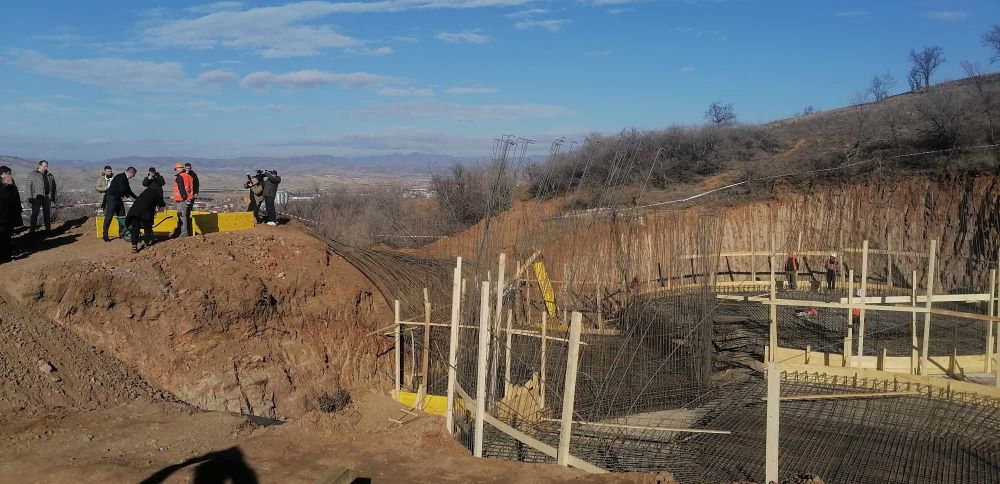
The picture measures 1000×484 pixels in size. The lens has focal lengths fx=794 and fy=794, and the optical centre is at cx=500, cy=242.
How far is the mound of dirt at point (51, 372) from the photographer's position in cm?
890

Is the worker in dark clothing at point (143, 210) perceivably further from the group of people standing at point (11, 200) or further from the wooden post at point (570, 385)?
the wooden post at point (570, 385)

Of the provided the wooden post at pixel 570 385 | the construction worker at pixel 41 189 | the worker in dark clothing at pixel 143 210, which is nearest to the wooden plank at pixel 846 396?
the wooden post at pixel 570 385

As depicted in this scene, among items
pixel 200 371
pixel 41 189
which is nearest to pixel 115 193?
pixel 41 189

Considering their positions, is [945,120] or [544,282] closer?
[544,282]

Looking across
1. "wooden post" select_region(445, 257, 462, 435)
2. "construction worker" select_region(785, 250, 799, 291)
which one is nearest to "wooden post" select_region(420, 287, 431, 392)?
"wooden post" select_region(445, 257, 462, 435)

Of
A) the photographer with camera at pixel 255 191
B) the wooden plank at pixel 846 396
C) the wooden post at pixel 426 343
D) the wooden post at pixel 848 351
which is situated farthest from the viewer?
the photographer with camera at pixel 255 191

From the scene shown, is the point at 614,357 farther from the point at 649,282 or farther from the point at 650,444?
the point at 649,282

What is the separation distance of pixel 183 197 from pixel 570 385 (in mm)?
8963

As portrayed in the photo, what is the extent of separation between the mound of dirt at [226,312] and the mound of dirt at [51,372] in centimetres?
31

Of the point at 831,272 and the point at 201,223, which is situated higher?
the point at 201,223

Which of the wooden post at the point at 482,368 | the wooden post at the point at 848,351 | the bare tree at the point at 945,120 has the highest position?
the bare tree at the point at 945,120

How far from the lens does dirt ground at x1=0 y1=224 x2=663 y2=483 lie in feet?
23.5

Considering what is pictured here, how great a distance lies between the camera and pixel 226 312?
1196 cm

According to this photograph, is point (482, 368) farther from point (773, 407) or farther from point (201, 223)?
point (201, 223)
